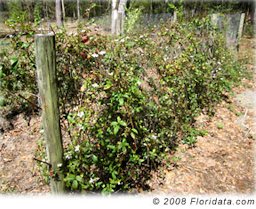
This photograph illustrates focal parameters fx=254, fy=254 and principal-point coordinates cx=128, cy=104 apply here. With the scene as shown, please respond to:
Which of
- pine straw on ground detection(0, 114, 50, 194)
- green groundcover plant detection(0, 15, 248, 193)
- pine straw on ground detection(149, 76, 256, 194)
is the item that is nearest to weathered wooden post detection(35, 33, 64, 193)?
green groundcover plant detection(0, 15, 248, 193)

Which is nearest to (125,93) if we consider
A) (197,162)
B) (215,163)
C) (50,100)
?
(50,100)

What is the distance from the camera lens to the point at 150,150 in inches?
118

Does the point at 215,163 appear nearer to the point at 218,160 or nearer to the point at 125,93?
the point at 218,160

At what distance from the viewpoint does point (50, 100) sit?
6.26 ft

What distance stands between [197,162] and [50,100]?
2204 millimetres

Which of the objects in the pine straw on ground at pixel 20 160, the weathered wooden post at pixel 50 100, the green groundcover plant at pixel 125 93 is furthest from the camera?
the pine straw on ground at pixel 20 160

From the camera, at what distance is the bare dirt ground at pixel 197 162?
2922mm

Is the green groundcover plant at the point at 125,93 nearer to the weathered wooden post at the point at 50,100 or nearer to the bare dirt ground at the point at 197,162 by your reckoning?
the weathered wooden post at the point at 50,100

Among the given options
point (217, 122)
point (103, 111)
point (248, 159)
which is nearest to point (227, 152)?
point (248, 159)

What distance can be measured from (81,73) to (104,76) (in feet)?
1.54

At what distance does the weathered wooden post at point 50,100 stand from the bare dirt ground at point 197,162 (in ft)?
2.83

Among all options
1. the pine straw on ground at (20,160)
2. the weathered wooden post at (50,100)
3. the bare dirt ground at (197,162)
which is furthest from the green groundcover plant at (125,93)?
the pine straw on ground at (20,160)

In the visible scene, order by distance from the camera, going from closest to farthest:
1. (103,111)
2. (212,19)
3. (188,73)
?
(103,111)
(188,73)
(212,19)

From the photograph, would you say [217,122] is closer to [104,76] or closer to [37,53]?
[104,76]
